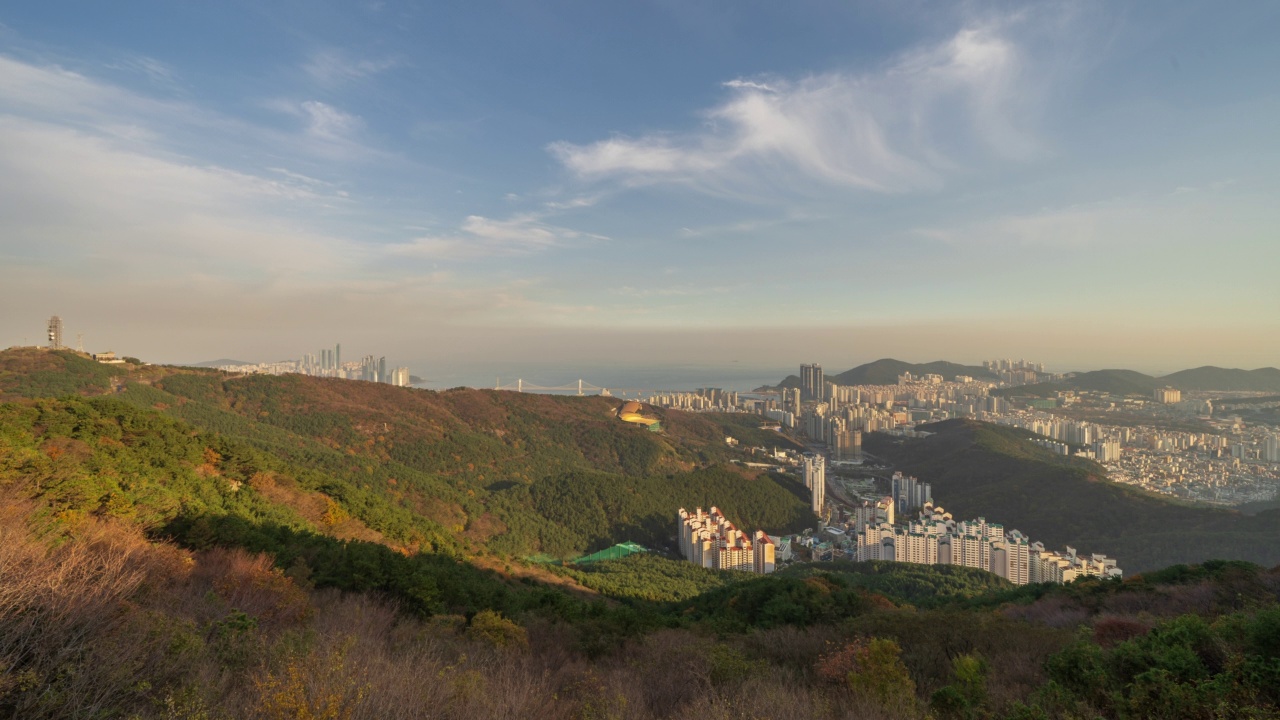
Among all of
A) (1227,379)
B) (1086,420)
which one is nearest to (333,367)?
(1086,420)

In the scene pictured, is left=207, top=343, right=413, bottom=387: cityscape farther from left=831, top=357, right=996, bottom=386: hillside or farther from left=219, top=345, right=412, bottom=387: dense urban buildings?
left=831, top=357, right=996, bottom=386: hillside

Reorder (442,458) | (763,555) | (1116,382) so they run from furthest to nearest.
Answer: (1116,382) → (442,458) → (763,555)

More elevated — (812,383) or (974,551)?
(812,383)

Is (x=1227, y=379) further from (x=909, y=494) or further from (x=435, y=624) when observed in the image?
(x=435, y=624)

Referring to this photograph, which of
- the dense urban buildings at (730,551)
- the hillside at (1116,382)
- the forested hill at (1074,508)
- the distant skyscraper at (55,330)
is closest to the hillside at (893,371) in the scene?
the hillside at (1116,382)

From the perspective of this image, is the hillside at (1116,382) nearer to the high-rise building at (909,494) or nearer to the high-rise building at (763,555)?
the high-rise building at (909,494)

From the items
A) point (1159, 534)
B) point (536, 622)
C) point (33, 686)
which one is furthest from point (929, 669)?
point (1159, 534)

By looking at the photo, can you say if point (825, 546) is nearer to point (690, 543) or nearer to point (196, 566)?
point (690, 543)
